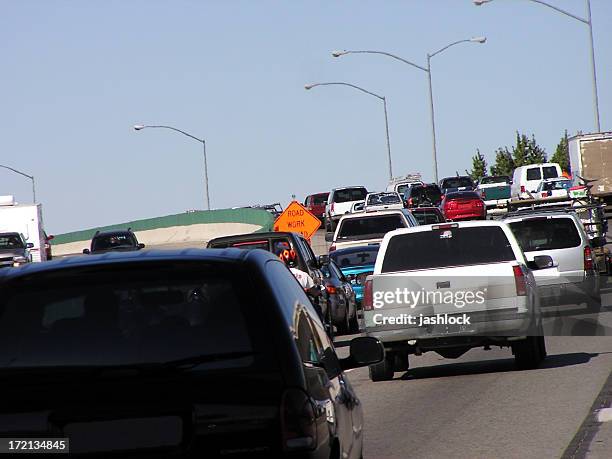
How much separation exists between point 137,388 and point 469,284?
34.4ft

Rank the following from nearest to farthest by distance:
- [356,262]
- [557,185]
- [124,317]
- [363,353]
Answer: [124,317] → [363,353] → [356,262] → [557,185]

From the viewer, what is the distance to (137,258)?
18.7 feet

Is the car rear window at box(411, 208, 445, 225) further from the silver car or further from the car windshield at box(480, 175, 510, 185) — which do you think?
the car windshield at box(480, 175, 510, 185)

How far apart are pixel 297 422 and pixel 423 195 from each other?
181 feet

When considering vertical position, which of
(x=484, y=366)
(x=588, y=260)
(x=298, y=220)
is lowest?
(x=484, y=366)

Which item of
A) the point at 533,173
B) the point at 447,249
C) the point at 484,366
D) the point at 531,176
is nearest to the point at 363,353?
the point at 447,249

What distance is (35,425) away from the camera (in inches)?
200

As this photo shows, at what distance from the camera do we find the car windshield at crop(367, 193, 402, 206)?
183ft

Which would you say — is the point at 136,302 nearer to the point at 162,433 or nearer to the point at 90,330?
the point at 90,330

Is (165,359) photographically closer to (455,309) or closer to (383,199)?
(455,309)

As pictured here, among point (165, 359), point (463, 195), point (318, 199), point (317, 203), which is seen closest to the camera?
point (165, 359)

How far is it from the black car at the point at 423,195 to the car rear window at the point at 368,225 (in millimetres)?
26220

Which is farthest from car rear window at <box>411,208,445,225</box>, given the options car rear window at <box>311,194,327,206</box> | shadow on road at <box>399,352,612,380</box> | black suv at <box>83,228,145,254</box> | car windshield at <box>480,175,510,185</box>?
car rear window at <box>311,194,327,206</box>

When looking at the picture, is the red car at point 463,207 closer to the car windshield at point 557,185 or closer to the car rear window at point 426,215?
the car windshield at point 557,185
